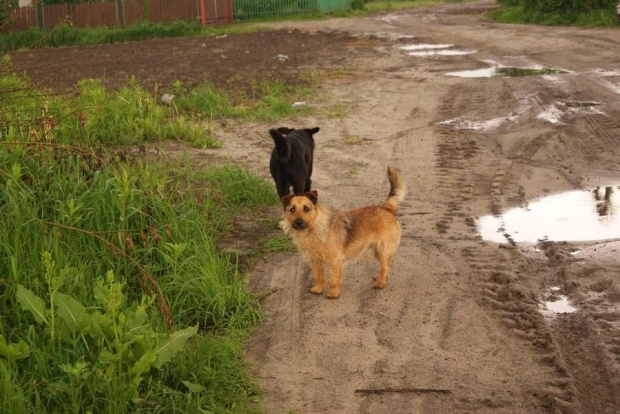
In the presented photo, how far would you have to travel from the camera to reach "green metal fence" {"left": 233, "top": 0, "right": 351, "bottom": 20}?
40.1 meters

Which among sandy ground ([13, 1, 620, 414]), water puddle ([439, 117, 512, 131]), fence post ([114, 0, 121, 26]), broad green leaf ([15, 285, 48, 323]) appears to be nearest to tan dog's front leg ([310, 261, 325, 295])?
sandy ground ([13, 1, 620, 414])

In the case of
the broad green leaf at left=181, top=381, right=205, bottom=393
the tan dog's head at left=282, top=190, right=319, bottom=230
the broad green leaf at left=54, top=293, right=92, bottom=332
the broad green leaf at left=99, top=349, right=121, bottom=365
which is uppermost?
the tan dog's head at left=282, top=190, right=319, bottom=230

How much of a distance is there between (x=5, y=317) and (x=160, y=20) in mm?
31579

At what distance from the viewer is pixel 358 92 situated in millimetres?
16953

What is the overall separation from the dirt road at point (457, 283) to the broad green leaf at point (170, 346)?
627 mm

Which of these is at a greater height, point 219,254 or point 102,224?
point 102,224

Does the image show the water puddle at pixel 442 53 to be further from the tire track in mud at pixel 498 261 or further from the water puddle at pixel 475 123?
the tire track in mud at pixel 498 261

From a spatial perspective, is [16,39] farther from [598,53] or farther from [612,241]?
[612,241]

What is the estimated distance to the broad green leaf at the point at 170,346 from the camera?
16.8 feet

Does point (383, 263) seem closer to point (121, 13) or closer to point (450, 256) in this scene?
point (450, 256)

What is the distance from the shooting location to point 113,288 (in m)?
5.02

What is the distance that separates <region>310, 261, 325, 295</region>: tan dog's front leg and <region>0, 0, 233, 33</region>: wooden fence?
2842 cm

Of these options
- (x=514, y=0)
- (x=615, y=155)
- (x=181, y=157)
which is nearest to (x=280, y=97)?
(x=181, y=157)

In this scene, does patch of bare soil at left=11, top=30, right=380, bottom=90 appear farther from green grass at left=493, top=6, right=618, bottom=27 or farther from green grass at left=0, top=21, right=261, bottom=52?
green grass at left=493, top=6, right=618, bottom=27
